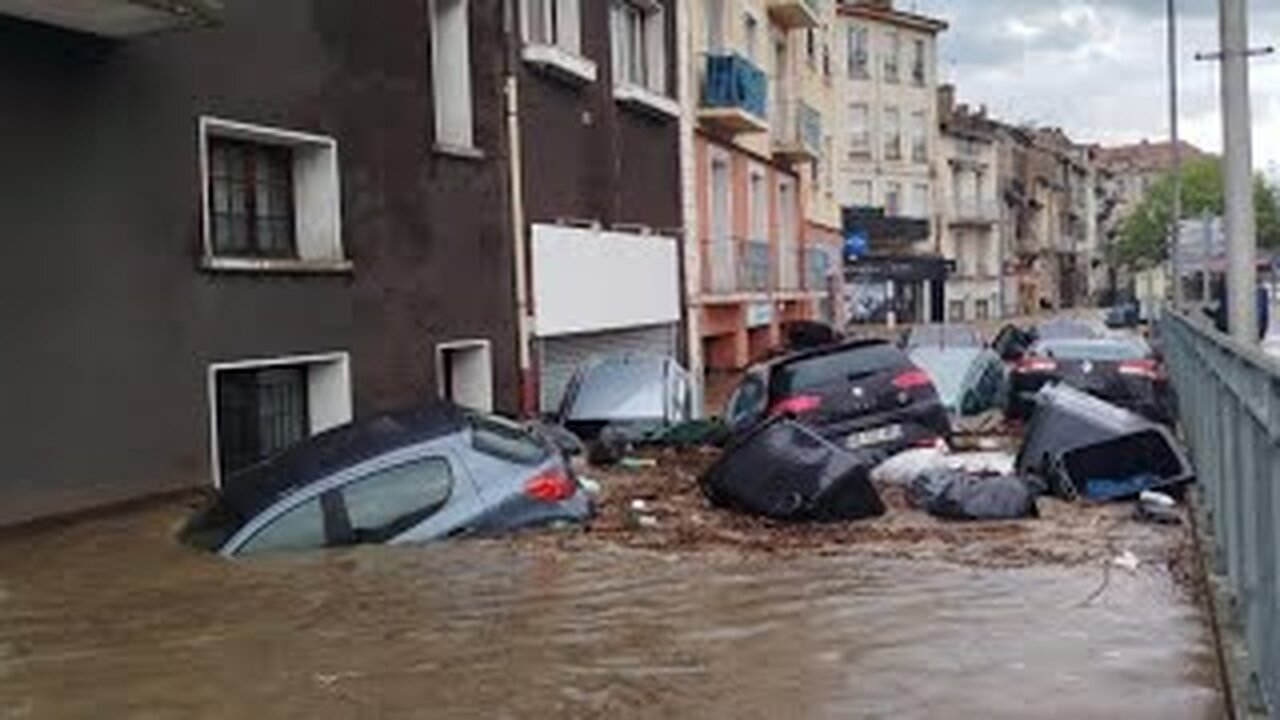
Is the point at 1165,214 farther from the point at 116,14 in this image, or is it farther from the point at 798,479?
the point at 116,14

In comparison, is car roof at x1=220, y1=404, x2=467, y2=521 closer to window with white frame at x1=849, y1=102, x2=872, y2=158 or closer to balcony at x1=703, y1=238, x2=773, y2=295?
balcony at x1=703, y1=238, x2=773, y2=295

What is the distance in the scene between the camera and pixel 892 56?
83.9m

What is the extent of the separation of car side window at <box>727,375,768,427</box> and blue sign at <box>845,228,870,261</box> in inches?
1722

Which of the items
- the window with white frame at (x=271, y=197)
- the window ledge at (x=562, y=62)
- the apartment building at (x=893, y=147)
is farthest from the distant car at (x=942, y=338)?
the apartment building at (x=893, y=147)

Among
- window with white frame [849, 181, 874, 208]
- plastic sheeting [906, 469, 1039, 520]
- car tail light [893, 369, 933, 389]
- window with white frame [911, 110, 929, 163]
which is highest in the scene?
window with white frame [911, 110, 929, 163]

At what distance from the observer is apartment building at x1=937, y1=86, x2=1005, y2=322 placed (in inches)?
3575

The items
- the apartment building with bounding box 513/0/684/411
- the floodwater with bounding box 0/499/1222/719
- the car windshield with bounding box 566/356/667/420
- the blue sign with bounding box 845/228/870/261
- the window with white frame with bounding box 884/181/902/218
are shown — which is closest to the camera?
the floodwater with bounding box 0/499/1222/719

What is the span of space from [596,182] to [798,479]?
14266 mm

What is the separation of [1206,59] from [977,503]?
858cm

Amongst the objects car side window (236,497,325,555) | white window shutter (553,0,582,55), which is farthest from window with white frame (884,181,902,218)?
car side window (236,497,325,555)

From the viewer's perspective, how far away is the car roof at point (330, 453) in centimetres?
1210

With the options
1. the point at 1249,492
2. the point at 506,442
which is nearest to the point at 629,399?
the point at 506,442

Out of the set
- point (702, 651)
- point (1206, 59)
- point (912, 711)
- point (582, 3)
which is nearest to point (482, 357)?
point (582, 3)

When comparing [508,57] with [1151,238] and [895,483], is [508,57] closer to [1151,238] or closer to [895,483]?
[895,483]
